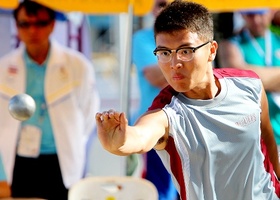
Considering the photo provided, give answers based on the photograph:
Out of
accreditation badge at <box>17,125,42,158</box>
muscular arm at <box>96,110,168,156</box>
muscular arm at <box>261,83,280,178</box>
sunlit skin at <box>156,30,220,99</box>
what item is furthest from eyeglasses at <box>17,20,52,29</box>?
muscular arm at <box>96,110,168,156</box>

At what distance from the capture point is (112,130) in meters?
2.68

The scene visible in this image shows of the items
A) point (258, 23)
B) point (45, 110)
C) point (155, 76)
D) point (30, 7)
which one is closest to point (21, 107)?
point (155, 76)

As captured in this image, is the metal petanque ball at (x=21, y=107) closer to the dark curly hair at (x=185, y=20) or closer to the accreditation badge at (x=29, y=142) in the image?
the dark curly hair at (x=185, y=20)

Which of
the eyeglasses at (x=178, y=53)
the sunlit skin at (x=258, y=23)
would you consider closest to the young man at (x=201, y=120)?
the eyeglasses at (x=178, y=53)

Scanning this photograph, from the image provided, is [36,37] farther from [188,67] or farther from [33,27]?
[188,67]

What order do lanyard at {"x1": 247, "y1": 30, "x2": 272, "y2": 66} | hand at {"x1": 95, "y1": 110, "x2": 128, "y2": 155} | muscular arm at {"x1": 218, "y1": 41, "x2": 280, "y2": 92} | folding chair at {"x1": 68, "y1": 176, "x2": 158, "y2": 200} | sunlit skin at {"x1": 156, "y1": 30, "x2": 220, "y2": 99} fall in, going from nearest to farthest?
1. hand at {"x1": 95, "y1": 110, "x2": 128, "y2": 155}
2. sunlit skin at {"x1": 156, "y1": 30, "x2": 220, "y2": 99}
3. folding chair at {"x1": 68, "y1": 176, "x2": 158, "y2": 200}
4. muscular arm at {"x1": 218, "y1": 41, "x2": 280, "y2": 92}
5. lanyard at {"x1": 247, "y1": 30, "x2": 272, "y2": 66}

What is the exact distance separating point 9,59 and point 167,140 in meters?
2.94

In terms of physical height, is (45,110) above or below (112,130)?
below

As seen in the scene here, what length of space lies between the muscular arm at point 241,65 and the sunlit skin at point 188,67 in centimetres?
195

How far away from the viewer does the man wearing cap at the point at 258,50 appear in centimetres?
537

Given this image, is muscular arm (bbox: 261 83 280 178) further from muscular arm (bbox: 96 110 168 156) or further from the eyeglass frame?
the eyeglass frame

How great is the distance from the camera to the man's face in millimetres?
5828

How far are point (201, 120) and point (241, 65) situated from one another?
2.22 m

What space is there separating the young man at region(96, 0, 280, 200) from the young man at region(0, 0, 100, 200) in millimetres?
2581
